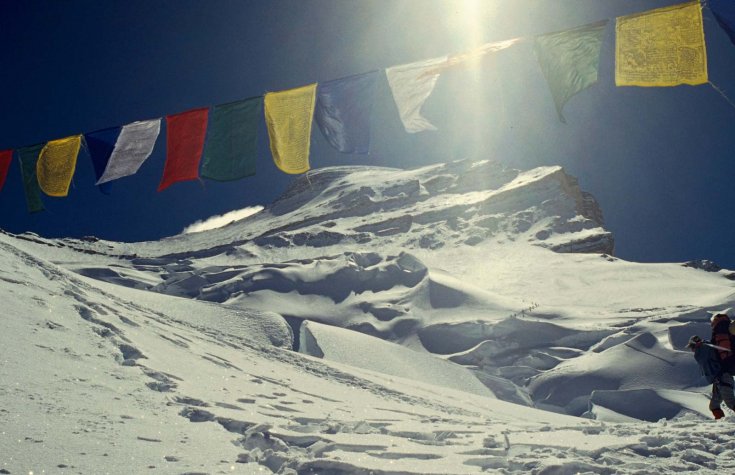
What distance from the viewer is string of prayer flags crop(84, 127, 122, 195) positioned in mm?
14336

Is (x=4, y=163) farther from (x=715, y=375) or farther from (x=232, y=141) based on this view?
(x=715, y=375)

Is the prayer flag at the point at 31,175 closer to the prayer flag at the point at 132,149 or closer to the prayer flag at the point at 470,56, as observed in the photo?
the prayer flag at the point at 132,149

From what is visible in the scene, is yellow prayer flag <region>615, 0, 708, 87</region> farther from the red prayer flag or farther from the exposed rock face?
the exposed rock face

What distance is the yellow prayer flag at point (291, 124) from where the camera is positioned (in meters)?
13.1

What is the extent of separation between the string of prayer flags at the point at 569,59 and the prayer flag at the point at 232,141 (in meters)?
5.69

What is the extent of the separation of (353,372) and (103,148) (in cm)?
742

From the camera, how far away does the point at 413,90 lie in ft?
41.7

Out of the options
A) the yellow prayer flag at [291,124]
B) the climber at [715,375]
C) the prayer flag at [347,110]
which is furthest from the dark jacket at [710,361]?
the yellow prayer flag at [291,124]

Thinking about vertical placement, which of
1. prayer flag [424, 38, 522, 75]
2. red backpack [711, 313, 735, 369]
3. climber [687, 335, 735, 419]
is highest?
prayer flag [424, 38, 522, 75]

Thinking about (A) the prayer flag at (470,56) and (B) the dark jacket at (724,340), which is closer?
(B) the dark jacket at (724,340)

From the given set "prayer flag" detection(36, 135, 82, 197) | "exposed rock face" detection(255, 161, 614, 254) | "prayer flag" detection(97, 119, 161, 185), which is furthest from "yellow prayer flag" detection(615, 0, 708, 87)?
"exposed rock face" detection(255, 161, 614, 254)

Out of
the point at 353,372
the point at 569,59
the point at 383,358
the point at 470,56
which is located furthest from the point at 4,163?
the point at 569,59

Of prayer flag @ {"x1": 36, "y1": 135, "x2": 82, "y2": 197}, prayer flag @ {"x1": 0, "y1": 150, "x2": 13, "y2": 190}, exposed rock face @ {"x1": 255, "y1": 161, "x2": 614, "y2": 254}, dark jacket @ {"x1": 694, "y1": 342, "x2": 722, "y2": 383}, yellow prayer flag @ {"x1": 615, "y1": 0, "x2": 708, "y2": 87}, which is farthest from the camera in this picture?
exposed rock face @ {"x1": 255, "y1": 161, "x2": 614, "y2": 254}

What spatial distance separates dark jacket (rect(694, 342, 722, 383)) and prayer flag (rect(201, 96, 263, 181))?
355 inches
